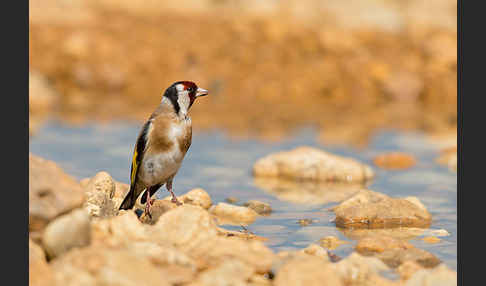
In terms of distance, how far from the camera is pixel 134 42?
74.1 ft

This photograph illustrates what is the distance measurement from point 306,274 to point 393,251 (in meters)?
1.89

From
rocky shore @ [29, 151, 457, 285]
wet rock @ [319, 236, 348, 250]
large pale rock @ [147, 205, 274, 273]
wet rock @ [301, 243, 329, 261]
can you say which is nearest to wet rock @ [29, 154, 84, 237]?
rocky shore @ [29, 151, 457, 285]

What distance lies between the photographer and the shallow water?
877cm

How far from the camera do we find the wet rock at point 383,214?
9133 millimetres

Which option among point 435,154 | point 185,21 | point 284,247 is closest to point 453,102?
point 435,154

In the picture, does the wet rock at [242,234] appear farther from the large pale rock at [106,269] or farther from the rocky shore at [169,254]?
the large pale rock at [106,269]

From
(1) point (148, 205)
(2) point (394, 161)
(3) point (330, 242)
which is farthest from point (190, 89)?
(2) point (394, 161)

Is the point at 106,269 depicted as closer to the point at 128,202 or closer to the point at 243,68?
the point at 128,202

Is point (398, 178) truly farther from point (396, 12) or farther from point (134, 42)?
point (396, 12)

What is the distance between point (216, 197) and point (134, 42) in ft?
41.2

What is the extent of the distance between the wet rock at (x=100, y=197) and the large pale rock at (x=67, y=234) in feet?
6.07

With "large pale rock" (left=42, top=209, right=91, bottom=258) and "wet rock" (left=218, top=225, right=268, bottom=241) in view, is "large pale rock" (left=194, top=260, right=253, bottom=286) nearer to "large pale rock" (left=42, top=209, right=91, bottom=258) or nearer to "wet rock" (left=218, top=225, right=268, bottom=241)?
"large pale rock" (left=42, top=209, right=91, bottom=258)

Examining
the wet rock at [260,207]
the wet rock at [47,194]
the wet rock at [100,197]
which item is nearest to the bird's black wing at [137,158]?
the wet rock at [100,197]

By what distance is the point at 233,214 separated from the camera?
9.27 meters
